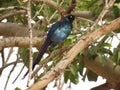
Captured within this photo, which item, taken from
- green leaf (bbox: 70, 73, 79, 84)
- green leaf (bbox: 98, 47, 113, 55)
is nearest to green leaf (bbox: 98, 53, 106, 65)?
green leaf (bbox: 98, 47, 113, 55)

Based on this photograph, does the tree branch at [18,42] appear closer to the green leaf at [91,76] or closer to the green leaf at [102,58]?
the green leaf at [102,58]

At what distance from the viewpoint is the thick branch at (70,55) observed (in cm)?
112

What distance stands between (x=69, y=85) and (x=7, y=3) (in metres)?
0.59

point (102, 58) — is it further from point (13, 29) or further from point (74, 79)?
point (13, 29)

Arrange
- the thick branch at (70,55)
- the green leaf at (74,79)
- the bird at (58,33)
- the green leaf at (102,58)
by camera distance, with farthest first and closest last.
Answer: the green leaf at (74,79) < the green leaf at (102,58) < the bird at (58,33) < the thick branch at (70,55)

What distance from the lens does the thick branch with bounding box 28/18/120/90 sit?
1.12m

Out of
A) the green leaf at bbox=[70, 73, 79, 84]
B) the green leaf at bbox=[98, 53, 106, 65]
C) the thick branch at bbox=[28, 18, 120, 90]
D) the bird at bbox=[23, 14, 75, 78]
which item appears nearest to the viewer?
the thick branch at bbox=[28, 18, 120, 90]

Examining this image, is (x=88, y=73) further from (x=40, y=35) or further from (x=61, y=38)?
(x=61, y=38)

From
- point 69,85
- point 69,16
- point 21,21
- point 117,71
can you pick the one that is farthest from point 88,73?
point 69,16

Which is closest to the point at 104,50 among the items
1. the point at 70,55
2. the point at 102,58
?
the point at 102,58

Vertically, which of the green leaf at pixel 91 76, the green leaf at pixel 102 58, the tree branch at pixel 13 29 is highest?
the tree branch at pixel 13 29

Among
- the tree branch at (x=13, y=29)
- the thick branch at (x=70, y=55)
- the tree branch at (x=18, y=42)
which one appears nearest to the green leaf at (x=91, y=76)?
the tree branch at (x=13, y=29)

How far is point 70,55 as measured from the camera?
1.24 metres

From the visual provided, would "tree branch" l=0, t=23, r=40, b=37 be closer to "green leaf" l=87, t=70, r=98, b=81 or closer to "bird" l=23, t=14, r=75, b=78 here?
"bird" l=23, t=14, r=75, b=78
